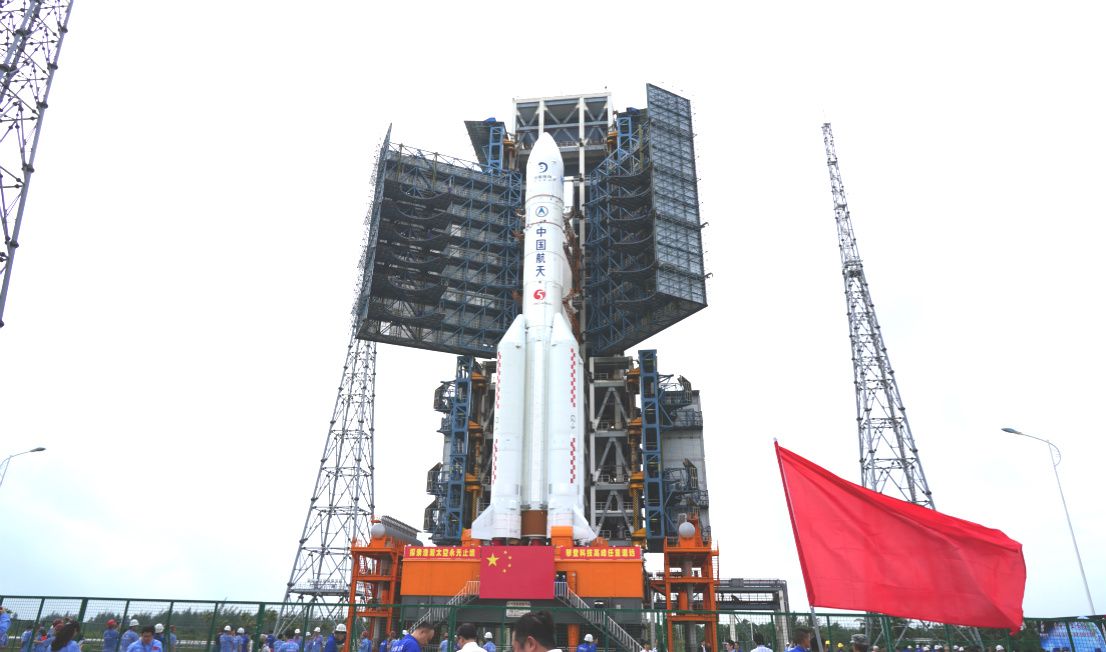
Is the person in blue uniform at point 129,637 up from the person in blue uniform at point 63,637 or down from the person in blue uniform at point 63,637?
down

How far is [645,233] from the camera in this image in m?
55.3

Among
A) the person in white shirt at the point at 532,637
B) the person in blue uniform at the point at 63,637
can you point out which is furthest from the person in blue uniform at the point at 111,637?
the person in white shirt at the point at 532,637

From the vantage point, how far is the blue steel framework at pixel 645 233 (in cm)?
5169

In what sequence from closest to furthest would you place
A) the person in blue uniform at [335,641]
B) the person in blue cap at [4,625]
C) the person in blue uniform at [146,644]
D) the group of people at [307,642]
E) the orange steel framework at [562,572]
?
the person in blue uniform at [146,644] → the person in blue uniform at [335,641] → the group of people at [307,642] → the person in blue cap at [4,625] → the orange steel framework at [562,572]

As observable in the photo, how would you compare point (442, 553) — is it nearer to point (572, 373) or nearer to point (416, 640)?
point (572, 373)

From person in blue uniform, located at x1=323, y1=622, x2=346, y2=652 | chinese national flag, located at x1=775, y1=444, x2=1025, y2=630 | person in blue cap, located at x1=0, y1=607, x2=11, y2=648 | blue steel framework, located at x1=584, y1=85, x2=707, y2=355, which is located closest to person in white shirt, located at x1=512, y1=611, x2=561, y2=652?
chinese national flag, located at x1=775, y1=444, x2=1025, y2=630

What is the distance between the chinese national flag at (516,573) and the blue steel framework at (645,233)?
864 inches

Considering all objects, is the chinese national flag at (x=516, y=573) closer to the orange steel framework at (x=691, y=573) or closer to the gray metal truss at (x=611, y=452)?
the orange steel framework at (x=691, y=573)

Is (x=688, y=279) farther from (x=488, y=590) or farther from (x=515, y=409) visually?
(x=488, y=590)

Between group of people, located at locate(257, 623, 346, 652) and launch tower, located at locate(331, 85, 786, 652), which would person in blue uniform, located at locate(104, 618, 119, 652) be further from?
launch tower, located at locate(331, 85, 786, 652)

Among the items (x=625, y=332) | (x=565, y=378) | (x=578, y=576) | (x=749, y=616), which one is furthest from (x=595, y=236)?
(x=749, y=616)

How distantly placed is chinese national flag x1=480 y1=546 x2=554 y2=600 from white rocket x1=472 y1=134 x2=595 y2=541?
355cm

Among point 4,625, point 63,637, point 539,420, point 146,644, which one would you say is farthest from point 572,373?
point 63,637

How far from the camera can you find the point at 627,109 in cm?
6203
